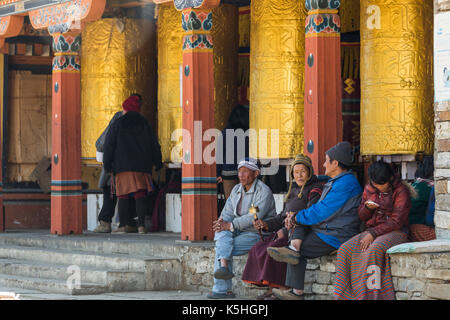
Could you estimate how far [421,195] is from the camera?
8.55 metres

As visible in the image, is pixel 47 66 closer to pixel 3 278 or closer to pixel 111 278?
pixel 3 278

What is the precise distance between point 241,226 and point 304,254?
0.96m

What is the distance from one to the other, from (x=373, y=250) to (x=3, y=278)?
4.65 m

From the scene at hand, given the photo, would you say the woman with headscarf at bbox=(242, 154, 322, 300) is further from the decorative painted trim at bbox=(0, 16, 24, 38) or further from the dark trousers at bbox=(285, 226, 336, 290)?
the decorative painted trim at bbox=(0, 16, 24, 38)

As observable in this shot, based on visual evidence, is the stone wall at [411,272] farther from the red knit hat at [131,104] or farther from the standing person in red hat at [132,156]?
the red knit hat at [131,104]

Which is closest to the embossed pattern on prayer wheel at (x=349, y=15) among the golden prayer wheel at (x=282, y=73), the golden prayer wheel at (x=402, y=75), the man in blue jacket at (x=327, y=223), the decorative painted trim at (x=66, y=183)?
the golden prayer wheel at (x=282, y=73)

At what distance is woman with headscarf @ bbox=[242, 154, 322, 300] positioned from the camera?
8.67m

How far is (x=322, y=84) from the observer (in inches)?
362

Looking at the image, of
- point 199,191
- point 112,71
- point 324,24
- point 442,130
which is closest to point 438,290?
point 442,130

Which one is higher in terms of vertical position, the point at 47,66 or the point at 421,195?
the point at 47,66

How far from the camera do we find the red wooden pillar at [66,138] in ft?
40.1

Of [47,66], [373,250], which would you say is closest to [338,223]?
[373,250]

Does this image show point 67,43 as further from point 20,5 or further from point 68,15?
point 20,5

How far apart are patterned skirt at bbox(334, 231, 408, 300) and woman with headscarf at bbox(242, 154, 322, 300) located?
68 centimetres
